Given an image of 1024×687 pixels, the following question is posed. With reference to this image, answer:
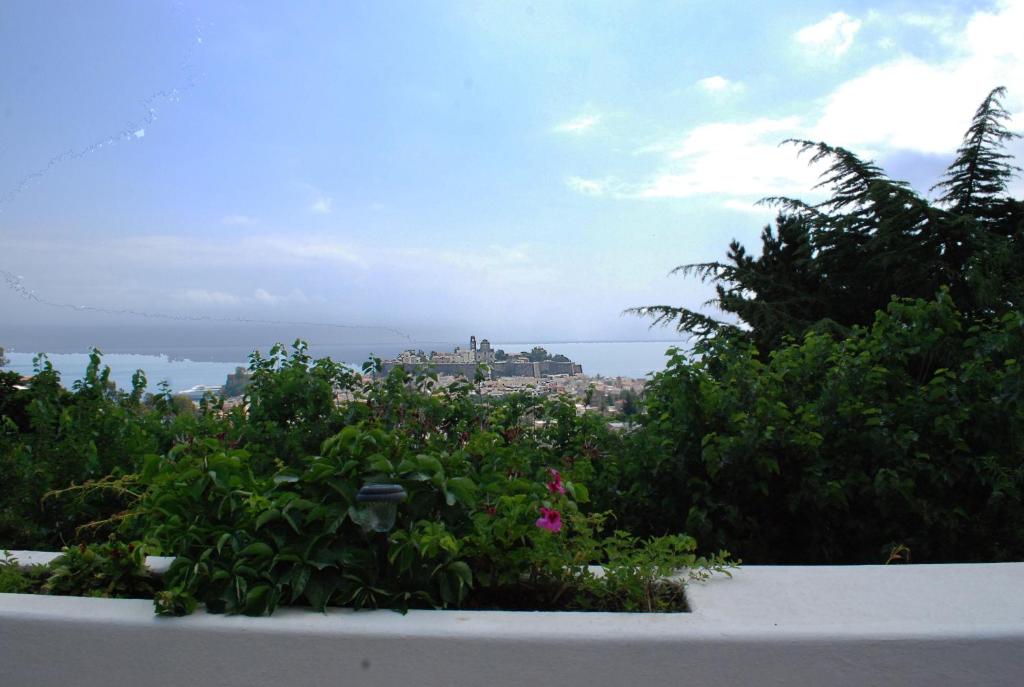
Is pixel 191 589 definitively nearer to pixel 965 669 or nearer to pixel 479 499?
pixel 479 499

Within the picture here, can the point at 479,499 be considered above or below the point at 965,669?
above

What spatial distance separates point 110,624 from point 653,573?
159 cm

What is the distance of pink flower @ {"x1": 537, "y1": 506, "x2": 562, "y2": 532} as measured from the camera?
91.3 inches

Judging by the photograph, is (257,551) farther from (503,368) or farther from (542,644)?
(503,368)

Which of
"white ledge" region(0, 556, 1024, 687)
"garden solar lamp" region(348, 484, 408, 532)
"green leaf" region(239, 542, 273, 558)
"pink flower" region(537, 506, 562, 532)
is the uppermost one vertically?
"garden solar lamp" region(348, 484, 408, 532)

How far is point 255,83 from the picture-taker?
17.7 feet

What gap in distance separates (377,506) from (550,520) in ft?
1.73

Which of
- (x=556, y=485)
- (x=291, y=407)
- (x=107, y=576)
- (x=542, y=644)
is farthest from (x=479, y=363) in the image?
(x=542, y=644)

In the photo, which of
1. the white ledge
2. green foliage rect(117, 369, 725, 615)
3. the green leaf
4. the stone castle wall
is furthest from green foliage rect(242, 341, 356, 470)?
the white ledge

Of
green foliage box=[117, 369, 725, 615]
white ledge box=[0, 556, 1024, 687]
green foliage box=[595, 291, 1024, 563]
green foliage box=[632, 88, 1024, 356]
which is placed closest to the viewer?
white ledge box=[0, 556, 1024, 687]

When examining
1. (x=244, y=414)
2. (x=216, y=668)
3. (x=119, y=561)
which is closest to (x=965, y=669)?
(x=216, y=668)

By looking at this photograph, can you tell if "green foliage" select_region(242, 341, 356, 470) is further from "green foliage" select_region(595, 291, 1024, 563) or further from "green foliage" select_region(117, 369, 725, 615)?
"green foliage" select_region(595, 291, 1024, 563)

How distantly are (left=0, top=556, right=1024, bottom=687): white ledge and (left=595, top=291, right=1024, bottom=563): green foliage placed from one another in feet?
3.30

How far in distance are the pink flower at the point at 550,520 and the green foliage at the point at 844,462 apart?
1101 millimetres
